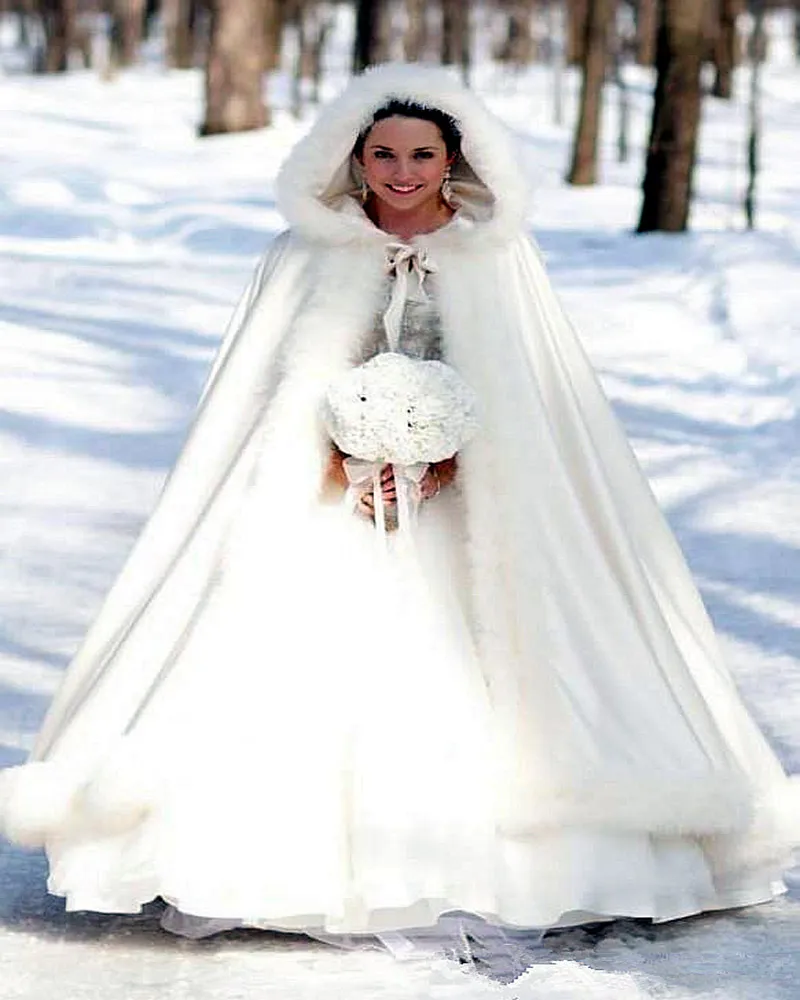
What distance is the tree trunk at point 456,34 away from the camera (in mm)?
43041

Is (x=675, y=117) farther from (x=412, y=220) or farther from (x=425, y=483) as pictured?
(x=425, y=483)

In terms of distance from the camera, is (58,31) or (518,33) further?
(518,33)

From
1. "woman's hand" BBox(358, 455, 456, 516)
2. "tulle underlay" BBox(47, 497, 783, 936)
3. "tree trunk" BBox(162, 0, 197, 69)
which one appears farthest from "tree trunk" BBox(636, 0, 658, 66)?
"tulle underlay" BBox(47, 497, 783, 936)

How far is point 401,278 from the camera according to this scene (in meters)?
5.46

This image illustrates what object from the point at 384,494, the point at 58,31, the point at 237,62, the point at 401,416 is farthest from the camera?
the point at 58,31

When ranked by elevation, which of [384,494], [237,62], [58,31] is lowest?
[58,31]

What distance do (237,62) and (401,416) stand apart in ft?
76.6

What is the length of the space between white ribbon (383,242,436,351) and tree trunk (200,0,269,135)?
22.9 meters

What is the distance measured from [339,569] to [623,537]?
1.91 feet

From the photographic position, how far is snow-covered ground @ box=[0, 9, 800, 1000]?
5047 mm

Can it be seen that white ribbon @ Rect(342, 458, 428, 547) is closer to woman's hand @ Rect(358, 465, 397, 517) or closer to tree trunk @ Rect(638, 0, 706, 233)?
woman's hand @ Rect(358, 465, 397, 517)

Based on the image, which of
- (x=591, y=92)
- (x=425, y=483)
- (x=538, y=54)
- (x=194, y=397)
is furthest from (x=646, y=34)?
(x=425, y=483)

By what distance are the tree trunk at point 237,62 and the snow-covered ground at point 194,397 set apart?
0.45 m

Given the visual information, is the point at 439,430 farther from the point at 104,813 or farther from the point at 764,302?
the point at 764,302
